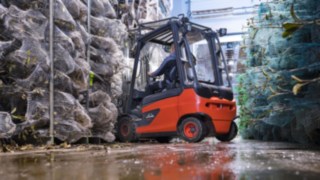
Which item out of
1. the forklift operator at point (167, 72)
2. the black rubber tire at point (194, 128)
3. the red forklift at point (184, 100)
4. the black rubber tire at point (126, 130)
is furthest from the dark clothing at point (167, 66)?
the black rubber tire at point (126, 130)

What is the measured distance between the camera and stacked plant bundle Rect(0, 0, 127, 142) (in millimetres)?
4238

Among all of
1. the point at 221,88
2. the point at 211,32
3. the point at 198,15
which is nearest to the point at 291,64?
the point at 221,88

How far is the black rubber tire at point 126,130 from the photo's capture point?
6590mm

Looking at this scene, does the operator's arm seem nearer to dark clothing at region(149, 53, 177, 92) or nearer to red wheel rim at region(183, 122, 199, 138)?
dark clothing at region(149, 53, 177, 92)

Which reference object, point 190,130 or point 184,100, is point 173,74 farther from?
point 190,130

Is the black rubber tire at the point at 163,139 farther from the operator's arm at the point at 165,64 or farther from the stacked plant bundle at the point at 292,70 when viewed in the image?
the stacked plant bundle at the point at 292,70

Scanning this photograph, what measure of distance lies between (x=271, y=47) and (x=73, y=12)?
2891 millimetres

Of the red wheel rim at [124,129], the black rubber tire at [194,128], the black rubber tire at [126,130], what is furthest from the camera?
the red wheel rim at [124,129]

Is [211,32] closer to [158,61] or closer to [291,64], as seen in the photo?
[158,61]

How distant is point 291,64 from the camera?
4.30 m

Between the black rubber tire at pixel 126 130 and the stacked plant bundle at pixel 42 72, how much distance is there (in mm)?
954

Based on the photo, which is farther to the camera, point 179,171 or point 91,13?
point 91,13

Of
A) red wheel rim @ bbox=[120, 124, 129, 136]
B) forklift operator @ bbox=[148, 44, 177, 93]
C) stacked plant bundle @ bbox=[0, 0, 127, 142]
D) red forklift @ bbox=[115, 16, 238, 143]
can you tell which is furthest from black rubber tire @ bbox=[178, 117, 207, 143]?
red wheel rim @ bbox=[120, 124, 129, 136]

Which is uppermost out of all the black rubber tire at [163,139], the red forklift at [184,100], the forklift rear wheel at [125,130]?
the red forklift at [184,100]
